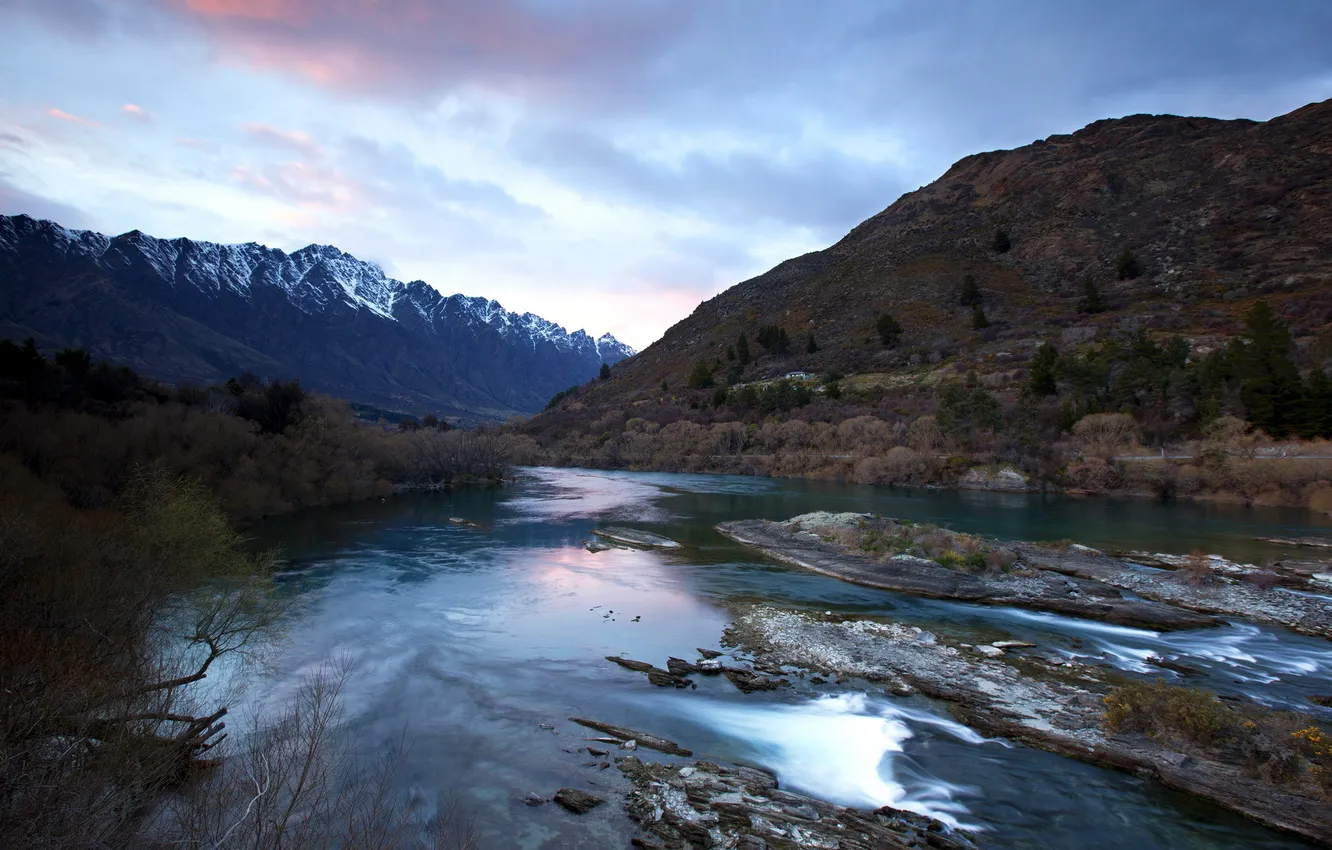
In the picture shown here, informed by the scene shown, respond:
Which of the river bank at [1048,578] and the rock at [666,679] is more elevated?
the river bank at [1048,578]

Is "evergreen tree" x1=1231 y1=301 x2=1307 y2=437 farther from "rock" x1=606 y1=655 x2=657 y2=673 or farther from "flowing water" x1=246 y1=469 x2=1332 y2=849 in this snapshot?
"rock" x1=606 y1=655 x2=657 y2=673

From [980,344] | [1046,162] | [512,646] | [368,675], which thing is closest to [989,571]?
[512,646]

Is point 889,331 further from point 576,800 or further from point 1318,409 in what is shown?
point 576,800

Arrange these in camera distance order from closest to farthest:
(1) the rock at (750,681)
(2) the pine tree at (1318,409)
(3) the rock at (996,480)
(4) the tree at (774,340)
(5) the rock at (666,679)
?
(1) the rock at (750,681), (5) the rock at (666,679), (2) the pine tree at (1318,409), (3) the rock at (996,480), (4) the tree at (774,340)

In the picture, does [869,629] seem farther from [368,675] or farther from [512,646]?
[368,675]

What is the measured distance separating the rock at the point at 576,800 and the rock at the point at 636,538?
1956 centimetres

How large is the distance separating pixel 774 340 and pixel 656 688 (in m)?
87.6

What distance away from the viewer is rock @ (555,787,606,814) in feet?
28.0

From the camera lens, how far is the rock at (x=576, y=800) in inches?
336

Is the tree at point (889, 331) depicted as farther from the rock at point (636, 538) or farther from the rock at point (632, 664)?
the rock at point (632, 664)

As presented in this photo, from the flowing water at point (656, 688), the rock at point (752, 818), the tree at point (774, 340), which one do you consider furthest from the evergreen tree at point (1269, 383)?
the tree at point (774, 340)

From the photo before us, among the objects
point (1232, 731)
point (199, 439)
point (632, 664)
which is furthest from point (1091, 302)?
point (199, 439)

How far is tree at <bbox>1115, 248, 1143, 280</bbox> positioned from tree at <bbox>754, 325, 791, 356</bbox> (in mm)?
45375

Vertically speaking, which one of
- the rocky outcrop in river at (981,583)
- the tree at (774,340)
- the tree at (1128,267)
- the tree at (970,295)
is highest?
the tree at (1128,267)
